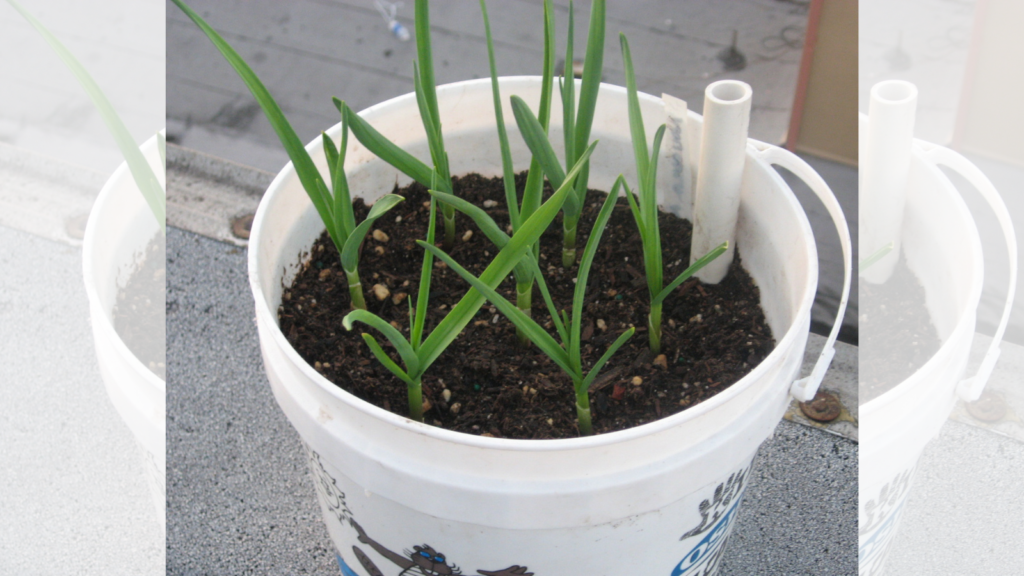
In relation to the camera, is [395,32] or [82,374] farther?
[395,32]

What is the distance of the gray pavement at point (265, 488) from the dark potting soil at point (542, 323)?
1.20ft

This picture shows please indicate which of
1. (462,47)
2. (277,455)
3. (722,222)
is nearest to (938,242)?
(722,222)

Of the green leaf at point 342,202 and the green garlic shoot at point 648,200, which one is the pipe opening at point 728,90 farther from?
the green leaf at point 342,202

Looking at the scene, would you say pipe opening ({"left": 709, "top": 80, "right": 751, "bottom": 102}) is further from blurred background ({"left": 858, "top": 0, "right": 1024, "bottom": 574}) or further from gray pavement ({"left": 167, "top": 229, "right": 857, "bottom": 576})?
gray pavement ({"left": 167, "top": 229, "right": 857, "bottom": 576})

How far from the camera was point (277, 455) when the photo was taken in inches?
41.0

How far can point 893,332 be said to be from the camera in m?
0.82

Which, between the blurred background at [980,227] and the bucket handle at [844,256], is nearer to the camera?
the bucket handle at [844,256]

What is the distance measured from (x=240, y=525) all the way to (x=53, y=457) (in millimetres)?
283

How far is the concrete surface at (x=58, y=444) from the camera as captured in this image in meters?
1.00

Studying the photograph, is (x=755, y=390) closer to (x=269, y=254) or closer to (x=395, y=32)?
(x=269, y=254)

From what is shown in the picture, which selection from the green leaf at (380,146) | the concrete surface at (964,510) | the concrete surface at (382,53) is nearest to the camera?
the green leaf at (380,146)

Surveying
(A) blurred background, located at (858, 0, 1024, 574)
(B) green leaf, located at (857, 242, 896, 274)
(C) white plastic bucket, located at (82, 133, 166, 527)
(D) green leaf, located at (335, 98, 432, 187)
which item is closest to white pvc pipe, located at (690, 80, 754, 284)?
(B) green leaf, located at (857, 242, 896, 274)

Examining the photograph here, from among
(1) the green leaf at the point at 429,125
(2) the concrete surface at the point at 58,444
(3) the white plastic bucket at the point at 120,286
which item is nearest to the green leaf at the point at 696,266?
(1) the green leaf at the point at 429,125

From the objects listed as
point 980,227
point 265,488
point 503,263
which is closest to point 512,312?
point 503,263
